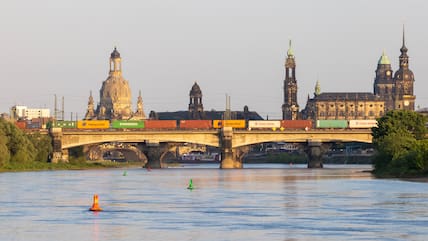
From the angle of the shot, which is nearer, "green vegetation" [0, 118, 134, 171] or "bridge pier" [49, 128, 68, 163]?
"green vegetation" [0, 118, 134, 171]

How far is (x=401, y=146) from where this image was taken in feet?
442

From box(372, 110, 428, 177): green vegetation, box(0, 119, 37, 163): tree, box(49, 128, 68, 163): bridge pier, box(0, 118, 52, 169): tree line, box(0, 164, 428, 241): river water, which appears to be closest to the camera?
box(0, 164, 428, 241): river water

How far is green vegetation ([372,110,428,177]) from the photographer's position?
117 metres

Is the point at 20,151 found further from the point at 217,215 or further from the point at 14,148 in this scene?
the point at 217,215

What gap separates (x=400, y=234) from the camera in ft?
164

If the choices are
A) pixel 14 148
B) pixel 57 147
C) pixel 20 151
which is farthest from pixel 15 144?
pixel 57 147

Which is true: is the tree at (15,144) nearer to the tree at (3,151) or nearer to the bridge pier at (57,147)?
the tree at (3,151)

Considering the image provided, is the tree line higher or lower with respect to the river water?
higher

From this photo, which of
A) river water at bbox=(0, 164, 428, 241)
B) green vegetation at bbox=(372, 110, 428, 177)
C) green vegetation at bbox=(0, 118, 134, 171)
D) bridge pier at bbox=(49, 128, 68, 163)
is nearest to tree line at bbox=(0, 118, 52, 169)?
green vegetation at bbox=(0, 118, 134, 171)

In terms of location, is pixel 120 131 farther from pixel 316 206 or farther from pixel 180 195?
pixel 316 206

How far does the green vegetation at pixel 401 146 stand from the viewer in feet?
385

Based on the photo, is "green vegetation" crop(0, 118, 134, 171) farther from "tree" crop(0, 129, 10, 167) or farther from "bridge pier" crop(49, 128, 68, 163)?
"bridge pier" crop(49, 128, 68, 163)

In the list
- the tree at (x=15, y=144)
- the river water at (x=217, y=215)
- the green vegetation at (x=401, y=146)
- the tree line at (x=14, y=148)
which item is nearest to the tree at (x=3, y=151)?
the tree line at (x=14, y=148)

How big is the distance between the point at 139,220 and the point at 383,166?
8499 centimetres
